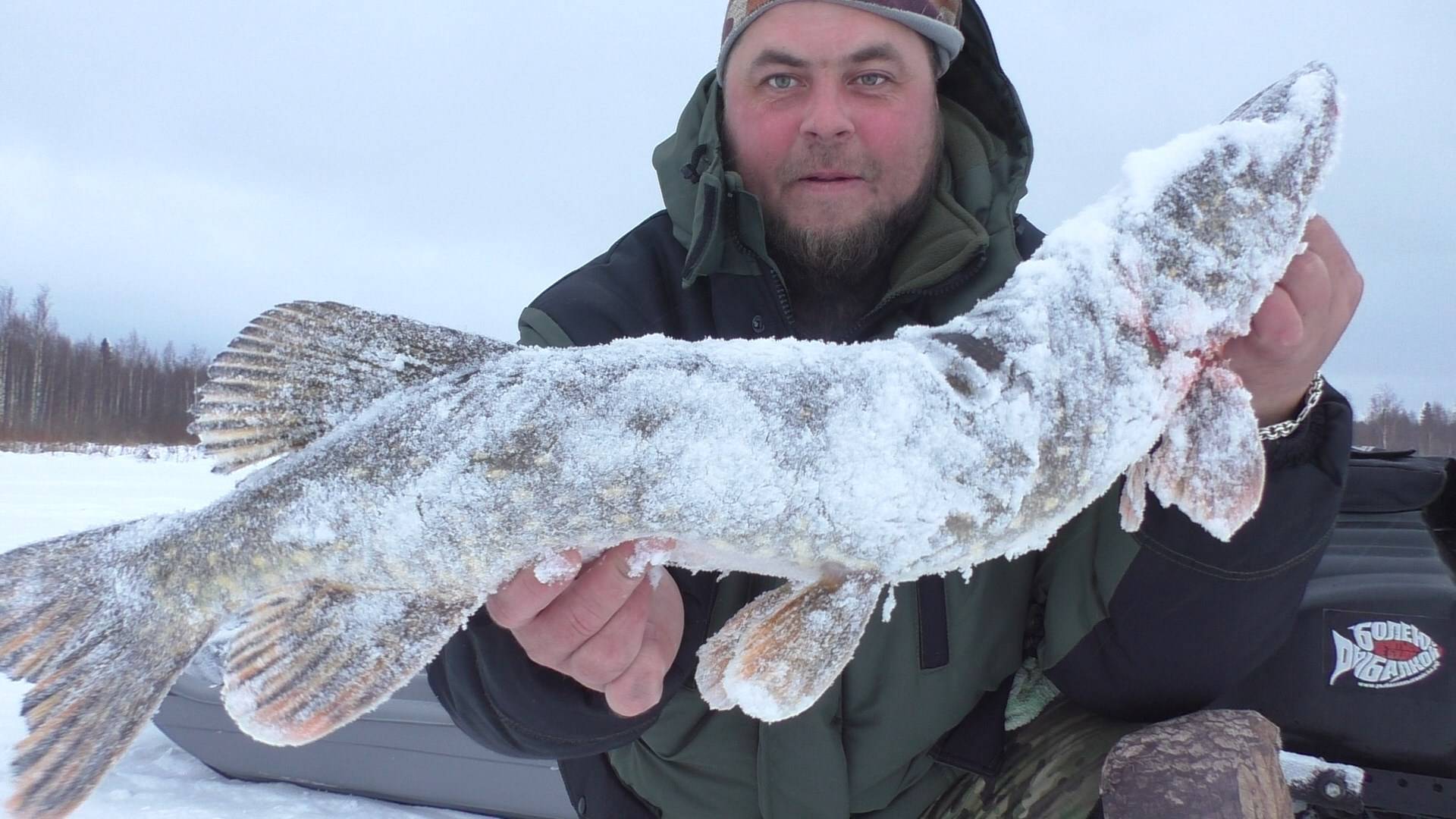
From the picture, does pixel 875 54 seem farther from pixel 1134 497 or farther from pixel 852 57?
pixel 1134 497

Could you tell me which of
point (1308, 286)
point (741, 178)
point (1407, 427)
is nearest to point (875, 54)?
point (741, 178)

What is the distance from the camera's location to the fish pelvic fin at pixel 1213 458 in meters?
1.54

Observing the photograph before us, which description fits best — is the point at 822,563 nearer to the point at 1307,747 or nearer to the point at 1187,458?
the point at 1187,458

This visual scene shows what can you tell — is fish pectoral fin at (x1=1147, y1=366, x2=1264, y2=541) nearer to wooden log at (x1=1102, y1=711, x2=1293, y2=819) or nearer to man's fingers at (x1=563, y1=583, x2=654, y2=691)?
wooden log at (x1=1102, y1=711, x2=1293, y2=819)

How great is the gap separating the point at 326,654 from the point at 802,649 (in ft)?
2.82

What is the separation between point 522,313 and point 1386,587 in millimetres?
2355

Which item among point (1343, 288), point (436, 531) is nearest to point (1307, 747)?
point (1343, 288)

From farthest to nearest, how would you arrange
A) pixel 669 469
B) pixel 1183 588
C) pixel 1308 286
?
pixel 1183 588 < pixel 1308 286 < pixel 669 469

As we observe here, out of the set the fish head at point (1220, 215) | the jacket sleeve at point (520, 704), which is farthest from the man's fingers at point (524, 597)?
the fish head at point (1220, 215)

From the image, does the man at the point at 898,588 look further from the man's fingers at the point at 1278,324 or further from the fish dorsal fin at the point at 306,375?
the fish dorsal fin at the point at 306,375

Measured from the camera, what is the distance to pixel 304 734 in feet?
4.90

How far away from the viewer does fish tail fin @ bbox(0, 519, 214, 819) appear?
1.50m

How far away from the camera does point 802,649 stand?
148cm

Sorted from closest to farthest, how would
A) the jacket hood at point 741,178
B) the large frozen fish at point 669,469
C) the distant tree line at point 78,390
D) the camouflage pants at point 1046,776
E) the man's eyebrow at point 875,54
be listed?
the large frozen fish at point 669,469, the camouflage pants at point 1046,776, the jacket hood at point 741,178, the man's eyebrow at point 875,54, the distant tree line at point 78,390
